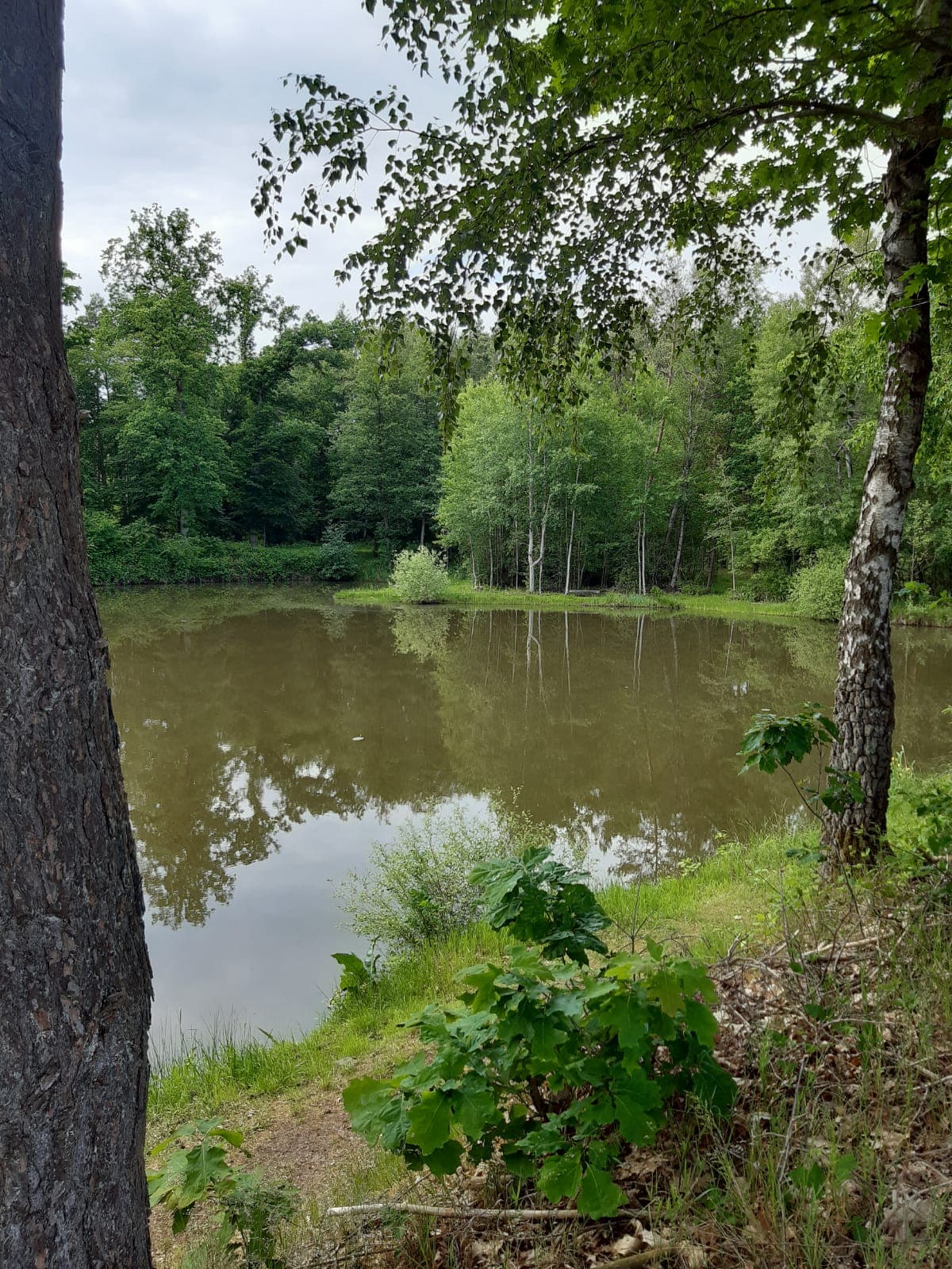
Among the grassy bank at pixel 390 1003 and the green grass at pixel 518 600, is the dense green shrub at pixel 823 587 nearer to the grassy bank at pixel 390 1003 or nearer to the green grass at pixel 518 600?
the green grass at pixel 518 600

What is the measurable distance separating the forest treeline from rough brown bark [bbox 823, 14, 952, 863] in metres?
Result: 21.4

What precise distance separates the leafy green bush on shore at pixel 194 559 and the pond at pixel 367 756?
13.3 meters

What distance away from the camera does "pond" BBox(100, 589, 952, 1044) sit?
595 centimetres

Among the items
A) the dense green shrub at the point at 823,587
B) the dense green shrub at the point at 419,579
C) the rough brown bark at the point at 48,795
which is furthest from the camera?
the dense green shrub at the point at 419,579

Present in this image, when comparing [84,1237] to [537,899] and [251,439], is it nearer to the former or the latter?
[537,899]

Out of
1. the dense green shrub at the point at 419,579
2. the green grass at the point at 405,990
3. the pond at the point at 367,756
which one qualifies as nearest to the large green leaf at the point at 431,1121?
the green grass at the point at 405,990

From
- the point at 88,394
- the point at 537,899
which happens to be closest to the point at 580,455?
the point at 537,899

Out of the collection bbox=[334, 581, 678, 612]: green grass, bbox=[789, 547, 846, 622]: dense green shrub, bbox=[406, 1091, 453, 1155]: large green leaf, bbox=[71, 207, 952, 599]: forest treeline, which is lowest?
bbox=[406, 1091, 453, 1155]: large green leaf

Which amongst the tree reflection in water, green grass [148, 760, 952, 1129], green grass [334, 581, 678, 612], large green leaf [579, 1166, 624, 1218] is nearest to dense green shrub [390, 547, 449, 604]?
green grass [334, 581, 678, 612]

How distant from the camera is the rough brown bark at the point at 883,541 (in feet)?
11.9

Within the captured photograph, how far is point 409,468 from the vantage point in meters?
42.0

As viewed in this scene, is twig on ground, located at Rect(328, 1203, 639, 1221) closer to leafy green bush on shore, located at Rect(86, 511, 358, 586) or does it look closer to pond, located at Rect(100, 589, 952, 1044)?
pond, located at Rect(100, 589, 952, 1044)

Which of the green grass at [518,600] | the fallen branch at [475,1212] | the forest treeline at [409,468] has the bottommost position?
the fallen branch at [475,1212]

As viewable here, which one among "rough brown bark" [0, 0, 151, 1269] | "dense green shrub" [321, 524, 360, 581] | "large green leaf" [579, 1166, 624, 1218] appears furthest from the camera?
"dense green shrub" [321, 524, 360, 581]
